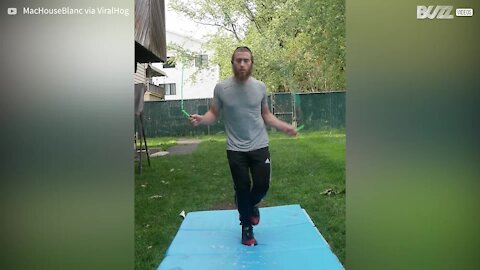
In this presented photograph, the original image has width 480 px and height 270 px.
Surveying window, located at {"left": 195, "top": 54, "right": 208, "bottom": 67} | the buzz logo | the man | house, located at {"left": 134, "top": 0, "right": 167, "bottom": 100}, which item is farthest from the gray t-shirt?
the buzz logo

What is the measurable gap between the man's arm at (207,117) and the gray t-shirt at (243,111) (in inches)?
1.3

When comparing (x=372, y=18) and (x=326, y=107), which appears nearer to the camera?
(x=372, y=18)

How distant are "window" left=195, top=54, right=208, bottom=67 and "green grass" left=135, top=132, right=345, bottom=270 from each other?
0.36 metres

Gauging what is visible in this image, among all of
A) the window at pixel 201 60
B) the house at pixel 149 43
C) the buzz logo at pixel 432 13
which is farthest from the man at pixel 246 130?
the buzz logo at pixel 432 13

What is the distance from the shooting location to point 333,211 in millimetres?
2225

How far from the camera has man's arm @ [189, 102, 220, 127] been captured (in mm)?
2217

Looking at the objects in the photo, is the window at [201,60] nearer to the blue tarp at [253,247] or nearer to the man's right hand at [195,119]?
the man's right hand at [195,119]

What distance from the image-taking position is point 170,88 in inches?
88.4

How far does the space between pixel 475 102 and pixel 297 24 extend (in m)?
0.87

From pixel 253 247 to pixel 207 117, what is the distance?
685mm

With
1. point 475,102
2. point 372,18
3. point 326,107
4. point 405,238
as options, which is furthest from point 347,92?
point 405,238

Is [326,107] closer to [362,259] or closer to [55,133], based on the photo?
[362,259]

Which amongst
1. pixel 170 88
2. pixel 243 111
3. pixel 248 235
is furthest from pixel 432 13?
pixel 248 235

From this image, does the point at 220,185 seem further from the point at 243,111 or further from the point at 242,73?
the point at 242,73
